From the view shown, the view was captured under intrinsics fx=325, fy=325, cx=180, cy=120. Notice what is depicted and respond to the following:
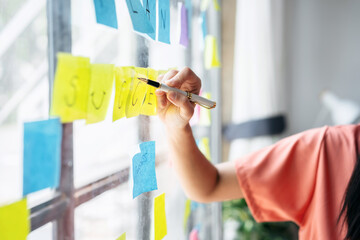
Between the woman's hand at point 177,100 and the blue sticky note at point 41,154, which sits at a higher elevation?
the woman's hand at point 177,100

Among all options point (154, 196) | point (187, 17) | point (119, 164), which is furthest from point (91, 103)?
point (187, 17)

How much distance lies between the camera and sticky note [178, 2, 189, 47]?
0.79 m

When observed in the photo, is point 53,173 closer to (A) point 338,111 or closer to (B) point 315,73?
(A) point 338,111

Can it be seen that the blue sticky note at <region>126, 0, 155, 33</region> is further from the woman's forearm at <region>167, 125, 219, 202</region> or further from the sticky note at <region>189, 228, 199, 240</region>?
the sticky note at <region>189, 228, 199, 240</region>

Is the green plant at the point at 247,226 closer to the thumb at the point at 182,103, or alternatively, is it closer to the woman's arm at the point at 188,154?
the woman's arm at the point at 188,154

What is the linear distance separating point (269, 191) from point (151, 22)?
1.74 ft

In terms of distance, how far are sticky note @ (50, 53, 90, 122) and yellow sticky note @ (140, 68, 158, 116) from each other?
179 mm

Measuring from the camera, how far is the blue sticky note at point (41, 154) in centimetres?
37

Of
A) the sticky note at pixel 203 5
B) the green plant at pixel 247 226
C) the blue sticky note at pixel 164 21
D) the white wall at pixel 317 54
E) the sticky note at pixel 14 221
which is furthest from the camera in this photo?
the white wall at pixel 317 54

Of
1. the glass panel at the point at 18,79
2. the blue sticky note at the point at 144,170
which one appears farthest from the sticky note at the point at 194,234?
the glass panel at the point at 18,79

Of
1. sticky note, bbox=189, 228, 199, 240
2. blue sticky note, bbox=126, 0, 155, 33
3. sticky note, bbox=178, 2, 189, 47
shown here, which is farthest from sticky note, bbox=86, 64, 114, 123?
sticky note, bbox=189, 228, 199, 240

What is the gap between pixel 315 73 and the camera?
2227 millimetres

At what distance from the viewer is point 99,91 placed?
46cm

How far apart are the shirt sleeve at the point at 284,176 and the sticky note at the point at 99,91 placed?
1.58 feet
